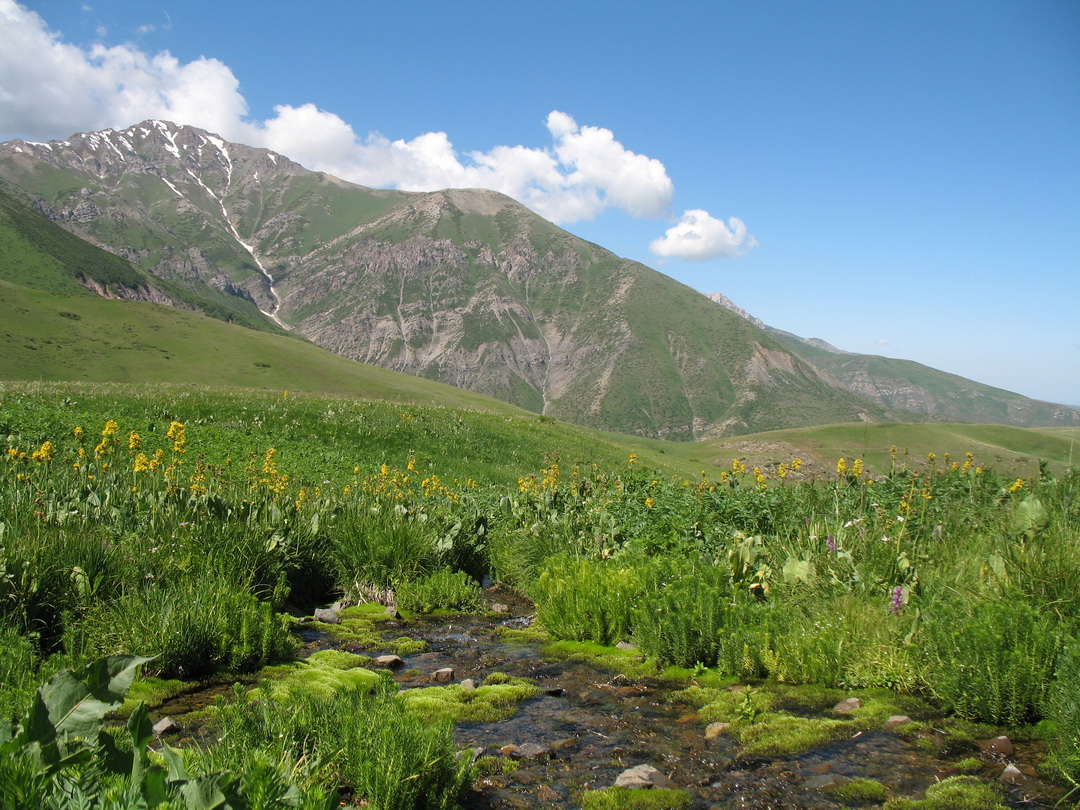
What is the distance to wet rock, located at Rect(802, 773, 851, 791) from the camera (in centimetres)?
385

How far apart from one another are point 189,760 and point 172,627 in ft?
7.94

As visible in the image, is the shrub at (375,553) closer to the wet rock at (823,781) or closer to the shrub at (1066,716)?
the wet rock at (823,781)

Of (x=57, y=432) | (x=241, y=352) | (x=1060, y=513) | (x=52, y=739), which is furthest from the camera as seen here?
(x=241, y=352)

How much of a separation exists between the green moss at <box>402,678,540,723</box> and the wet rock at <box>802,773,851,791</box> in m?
2.11

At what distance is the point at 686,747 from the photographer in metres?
4.52

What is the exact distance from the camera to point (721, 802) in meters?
3.76

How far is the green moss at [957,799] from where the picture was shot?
346cm

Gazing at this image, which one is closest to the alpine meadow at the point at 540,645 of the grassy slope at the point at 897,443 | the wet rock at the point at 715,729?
the wet rock at the point at 715,729

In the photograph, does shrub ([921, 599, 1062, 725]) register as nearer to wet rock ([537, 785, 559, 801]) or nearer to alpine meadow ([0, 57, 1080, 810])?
alpine meadow ([0, 57, 1080, 810])

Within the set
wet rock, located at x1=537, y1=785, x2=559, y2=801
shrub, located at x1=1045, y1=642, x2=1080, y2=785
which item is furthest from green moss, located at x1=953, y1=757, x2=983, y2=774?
wet rock, located at x1=537, y1=785, x2=559, y2=801

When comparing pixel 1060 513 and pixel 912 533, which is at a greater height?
pixel 1060 513

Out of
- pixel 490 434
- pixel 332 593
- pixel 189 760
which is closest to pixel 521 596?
pixel 332 593

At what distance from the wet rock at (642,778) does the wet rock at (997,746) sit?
1.92 metres

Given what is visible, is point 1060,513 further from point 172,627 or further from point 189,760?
point 172,627
